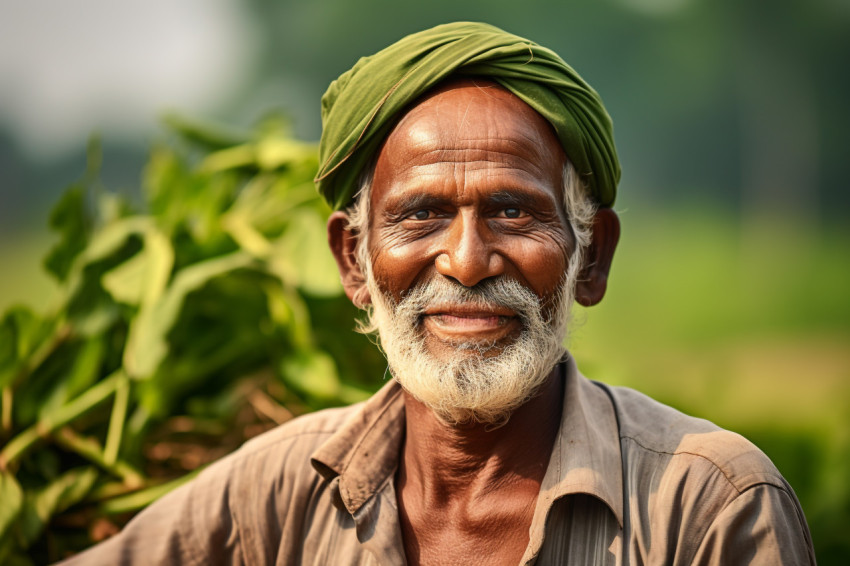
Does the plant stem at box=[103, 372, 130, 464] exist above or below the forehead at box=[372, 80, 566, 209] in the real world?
below

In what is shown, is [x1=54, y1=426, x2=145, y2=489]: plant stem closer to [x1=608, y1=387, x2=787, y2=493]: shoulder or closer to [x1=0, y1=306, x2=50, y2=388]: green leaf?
[x1=0, y1=306, x2=50, y2=388]: green leaf

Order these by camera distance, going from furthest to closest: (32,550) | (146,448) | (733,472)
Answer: (146,448) < (32,550) < (733,472)

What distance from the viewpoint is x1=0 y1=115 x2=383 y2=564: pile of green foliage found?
2.72 meters

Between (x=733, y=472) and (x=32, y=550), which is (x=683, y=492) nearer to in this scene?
(x=733, y=472)

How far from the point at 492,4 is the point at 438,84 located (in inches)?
662

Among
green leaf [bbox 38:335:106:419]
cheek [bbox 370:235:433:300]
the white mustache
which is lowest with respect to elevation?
green leaf [bbox 38:335:106:419]

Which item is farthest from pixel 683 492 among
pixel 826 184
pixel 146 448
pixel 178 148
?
pixel 826 184

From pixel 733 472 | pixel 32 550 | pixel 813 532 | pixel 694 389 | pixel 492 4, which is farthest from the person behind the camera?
pixel 492 4

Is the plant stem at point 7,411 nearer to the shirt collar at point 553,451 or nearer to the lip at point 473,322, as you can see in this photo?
the shirt collar at point 553,451

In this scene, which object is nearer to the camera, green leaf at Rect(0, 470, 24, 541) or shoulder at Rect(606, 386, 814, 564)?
shoulder at Rect(606, 386, 814, 564)

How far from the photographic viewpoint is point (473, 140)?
79.4 inches

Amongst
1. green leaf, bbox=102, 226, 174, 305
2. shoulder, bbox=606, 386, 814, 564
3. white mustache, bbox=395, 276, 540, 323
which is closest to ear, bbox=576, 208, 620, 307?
white mustache, bbox=395, 276, 540, 323

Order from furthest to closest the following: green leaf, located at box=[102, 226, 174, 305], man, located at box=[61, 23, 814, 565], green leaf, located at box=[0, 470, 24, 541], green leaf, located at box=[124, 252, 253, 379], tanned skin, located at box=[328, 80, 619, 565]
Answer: green leaf, located at box=[102, 226, 174, 305] < green leaf, located at box=[124, 252, 253, 379] < green leaf, located at box=[0, 470, 24, 541] < tanned skin, located at box=[328, 80, 619, 565] < man, located at box=[61, 23, 814, 565]

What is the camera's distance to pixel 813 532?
352cm
